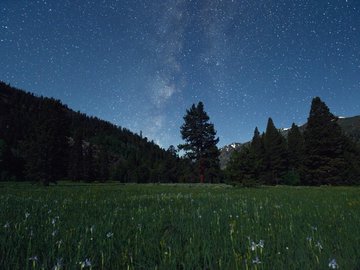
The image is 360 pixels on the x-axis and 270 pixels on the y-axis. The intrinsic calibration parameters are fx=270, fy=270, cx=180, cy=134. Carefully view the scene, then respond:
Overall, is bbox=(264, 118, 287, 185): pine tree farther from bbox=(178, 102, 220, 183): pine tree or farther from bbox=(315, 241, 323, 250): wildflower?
bbox=(315, 241, 323, 250): wildflower

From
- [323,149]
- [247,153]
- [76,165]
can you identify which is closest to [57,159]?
[247,153]

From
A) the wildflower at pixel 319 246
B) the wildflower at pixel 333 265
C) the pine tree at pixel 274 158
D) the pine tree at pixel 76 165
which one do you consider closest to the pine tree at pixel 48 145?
A: the wildflower at pixel 319 246

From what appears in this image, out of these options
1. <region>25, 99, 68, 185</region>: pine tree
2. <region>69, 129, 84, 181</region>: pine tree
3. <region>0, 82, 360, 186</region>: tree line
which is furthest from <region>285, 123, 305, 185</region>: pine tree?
<region>69, 129, 84, 181</region>: pine tree

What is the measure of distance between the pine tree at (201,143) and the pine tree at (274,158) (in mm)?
16434

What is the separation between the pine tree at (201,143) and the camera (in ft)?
222

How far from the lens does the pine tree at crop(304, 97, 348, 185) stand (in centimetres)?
5362

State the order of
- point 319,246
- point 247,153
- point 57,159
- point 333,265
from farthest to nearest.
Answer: point 57,159 < point 247,153 < point 319,246 < point 333,265

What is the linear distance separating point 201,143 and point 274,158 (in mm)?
22216

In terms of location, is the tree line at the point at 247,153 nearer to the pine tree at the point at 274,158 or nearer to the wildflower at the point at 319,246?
the pine tree at the point at 274,158

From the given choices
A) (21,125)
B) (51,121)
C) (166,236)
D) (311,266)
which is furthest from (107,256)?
(21,125)

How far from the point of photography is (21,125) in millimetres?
189250

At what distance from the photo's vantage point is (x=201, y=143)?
225ft

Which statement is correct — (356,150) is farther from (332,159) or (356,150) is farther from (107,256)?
(107,256)

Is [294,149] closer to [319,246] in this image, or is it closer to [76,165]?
[319,246]
